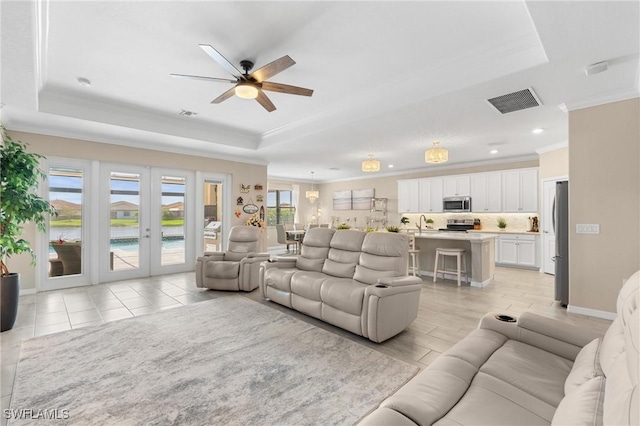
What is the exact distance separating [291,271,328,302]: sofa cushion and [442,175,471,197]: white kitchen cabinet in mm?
6053

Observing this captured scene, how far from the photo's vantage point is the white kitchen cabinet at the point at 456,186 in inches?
321

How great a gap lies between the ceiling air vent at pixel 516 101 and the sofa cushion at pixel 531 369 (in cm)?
307

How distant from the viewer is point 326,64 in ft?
10.9

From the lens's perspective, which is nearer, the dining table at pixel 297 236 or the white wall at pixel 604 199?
the white wall at pixel 604 199

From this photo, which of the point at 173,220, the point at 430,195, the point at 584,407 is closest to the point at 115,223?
the point at 173,220

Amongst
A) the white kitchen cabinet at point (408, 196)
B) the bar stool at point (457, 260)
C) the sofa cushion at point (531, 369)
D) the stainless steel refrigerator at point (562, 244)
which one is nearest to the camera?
the sofa cushion at point (531, 369)

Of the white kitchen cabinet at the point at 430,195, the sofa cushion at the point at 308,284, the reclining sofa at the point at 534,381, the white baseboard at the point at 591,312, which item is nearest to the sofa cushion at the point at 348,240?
the sofa cushion at the point at 308,284

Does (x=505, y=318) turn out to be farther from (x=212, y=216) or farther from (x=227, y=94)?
(x=212, y=216)

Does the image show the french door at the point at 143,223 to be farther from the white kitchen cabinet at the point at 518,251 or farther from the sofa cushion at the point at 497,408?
the white kitchen cabinet at the point at 518,251

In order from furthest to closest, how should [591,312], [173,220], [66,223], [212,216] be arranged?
1. [212,216]
2. [173,220]
3. [66,223]
4. [591,312]

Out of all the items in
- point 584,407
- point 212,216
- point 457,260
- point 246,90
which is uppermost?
point 246,90

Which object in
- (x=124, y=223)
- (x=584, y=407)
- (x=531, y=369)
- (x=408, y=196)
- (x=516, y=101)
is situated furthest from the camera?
(x=408, y=196)

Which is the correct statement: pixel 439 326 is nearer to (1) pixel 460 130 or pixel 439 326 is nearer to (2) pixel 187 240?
(1) pixel 460 130

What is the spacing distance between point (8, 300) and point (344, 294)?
12.5ft
